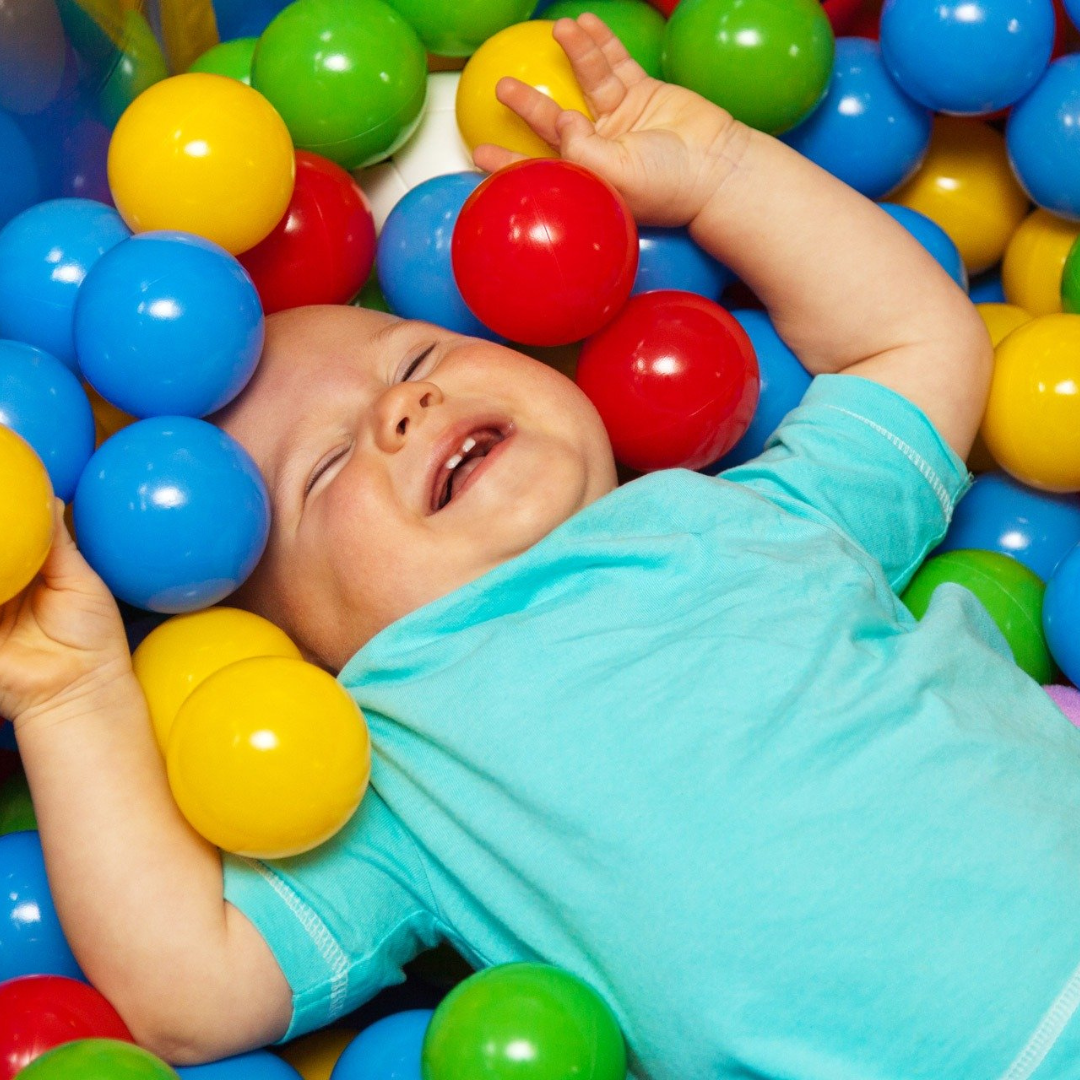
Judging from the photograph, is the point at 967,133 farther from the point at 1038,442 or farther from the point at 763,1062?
the point at 763,1062

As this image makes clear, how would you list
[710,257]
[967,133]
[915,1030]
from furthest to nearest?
[967,133]
[710,257]
[915,1030]

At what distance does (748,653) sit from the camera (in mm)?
1198

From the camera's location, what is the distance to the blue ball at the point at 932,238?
65.8 inches

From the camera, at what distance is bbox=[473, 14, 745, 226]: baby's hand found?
1.50 metres

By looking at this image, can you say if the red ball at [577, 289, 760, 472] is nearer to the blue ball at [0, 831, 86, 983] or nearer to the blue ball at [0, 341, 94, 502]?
the blue ball at [0, 341, 94, 502]

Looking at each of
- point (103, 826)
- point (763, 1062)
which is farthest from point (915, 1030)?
point (103, 826)

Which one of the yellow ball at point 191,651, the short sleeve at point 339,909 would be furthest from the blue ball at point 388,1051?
the yellow ball at point 191,651

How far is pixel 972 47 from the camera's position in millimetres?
1570

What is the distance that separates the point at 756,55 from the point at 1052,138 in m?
0.37

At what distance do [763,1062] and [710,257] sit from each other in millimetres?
927

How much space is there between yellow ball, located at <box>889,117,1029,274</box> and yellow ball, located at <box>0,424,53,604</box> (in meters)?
1.22

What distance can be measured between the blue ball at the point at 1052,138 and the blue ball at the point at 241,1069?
1.29 metres

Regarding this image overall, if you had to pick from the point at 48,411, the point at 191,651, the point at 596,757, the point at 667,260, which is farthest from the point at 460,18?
the point at 596,757

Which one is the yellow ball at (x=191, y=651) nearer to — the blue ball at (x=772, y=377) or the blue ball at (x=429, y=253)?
the blue ball at (x=429, y=253)
